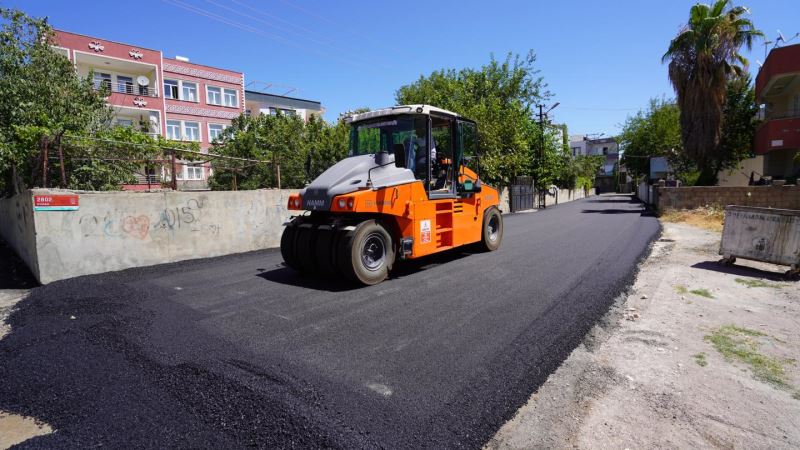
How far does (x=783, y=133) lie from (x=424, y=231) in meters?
22.3

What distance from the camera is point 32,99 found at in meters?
11.2

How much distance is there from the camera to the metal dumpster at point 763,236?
740 cm

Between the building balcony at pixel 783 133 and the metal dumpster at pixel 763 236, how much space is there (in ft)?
55.3

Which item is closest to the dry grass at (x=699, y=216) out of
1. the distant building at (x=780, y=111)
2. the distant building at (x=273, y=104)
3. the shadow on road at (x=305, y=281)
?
the distant building at (x=780, y=111)

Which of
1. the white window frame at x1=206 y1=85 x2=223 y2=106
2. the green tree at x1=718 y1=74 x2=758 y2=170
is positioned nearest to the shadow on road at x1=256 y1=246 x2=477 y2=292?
the green tree at x1=718 y1=74 x2=758 y2=170

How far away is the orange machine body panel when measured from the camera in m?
6.46

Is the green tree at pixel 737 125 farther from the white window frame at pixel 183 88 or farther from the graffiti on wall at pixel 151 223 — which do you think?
the white window frame at pixel 183 88

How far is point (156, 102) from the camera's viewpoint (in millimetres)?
32688

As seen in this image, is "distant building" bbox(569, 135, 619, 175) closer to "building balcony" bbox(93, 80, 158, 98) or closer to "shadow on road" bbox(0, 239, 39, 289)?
"building balcony" bbox(93, 80, 158, 98)

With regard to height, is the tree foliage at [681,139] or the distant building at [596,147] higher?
the distant building at [596,147]

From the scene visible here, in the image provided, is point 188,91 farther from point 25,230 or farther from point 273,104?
point 25,230

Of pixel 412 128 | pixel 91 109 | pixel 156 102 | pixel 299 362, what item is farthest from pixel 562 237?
pixel 156 102

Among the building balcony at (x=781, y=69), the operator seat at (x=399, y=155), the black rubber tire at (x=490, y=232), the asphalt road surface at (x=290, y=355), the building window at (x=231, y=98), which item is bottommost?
the asphalt road surface at (x=290, y=355)

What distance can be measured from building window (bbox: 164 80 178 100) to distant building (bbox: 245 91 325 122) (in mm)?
8415
